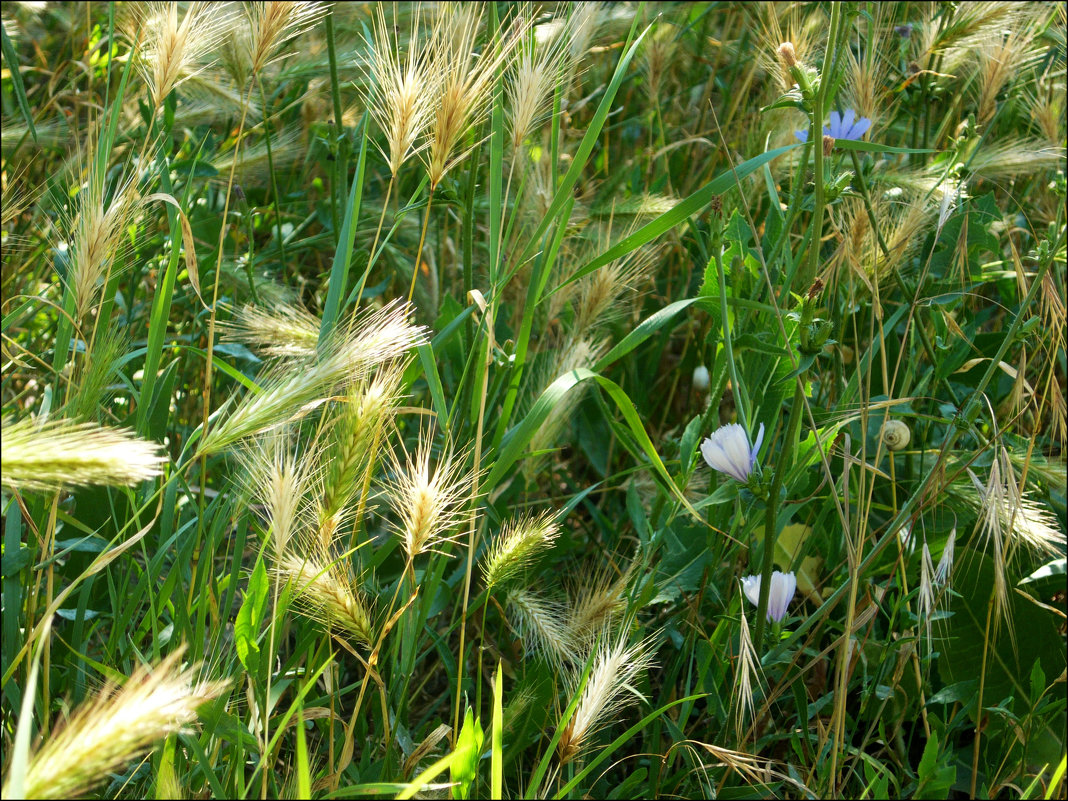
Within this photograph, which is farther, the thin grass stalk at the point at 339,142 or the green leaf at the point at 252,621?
the thin grass stalk at the point at 339,142

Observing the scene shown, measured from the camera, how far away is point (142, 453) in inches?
25.5

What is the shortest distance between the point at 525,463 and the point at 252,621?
51cm

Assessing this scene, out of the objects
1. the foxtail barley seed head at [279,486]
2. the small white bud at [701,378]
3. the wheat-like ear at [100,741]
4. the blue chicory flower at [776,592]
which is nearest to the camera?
the wheat-like ear at [100,741]

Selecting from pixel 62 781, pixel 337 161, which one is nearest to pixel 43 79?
pixel 337 161

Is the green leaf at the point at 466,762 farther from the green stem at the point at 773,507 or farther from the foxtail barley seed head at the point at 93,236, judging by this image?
the foxtail barley seed head at the point at 93,236

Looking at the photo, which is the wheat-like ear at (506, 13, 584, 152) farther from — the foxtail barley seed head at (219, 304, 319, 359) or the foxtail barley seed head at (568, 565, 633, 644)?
the foxtail barley seed head at (568, 565, 633, 644)

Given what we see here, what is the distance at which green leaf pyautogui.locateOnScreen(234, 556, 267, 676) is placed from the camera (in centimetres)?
84

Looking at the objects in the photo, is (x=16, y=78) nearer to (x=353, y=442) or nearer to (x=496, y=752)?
(x=353, y=442)

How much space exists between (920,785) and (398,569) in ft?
2.16

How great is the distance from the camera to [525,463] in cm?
129

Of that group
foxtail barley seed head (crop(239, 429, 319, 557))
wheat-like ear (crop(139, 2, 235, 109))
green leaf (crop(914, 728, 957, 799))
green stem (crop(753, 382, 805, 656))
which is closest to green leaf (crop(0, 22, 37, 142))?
wheat-like ear (crop(139, 2, 235, 109))

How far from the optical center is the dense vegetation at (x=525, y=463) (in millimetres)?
869

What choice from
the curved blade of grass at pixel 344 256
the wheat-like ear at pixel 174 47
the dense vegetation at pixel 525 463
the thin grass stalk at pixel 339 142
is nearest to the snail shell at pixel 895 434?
the dense vegetation at pixel 525 463

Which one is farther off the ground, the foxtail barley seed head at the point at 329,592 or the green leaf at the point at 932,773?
the foxtail barley seed head at the point at 329,592
